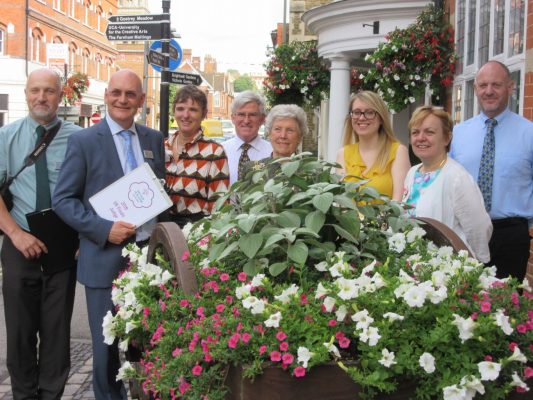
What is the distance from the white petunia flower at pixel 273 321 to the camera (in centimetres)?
178

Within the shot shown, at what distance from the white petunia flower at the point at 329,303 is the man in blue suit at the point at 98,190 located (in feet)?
5.67

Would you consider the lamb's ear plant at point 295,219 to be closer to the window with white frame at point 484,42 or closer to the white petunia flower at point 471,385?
the white petunia flower at point 471,385

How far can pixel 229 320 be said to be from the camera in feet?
6.02

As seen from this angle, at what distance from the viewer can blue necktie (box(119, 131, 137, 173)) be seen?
3.64m

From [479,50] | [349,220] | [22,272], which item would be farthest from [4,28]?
[349,220]

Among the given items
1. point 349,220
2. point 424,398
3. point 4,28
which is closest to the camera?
point 424,398

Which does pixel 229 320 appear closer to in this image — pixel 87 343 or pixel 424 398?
pixel 424 398

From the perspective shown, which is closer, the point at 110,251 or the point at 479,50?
the point at 110,251

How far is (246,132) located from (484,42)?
369cm

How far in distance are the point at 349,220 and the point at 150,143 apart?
6.09 ft

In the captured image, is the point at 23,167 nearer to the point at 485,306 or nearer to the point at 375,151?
the point at 375,151

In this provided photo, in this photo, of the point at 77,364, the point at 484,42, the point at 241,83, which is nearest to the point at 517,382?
the point at 77,364

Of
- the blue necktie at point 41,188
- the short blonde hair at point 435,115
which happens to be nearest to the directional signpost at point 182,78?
the blue necktie at point 41,188

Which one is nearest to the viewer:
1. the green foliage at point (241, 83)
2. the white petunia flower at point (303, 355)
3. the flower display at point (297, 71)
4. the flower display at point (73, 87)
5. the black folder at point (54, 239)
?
the white petunia flower at point (303, 355)
